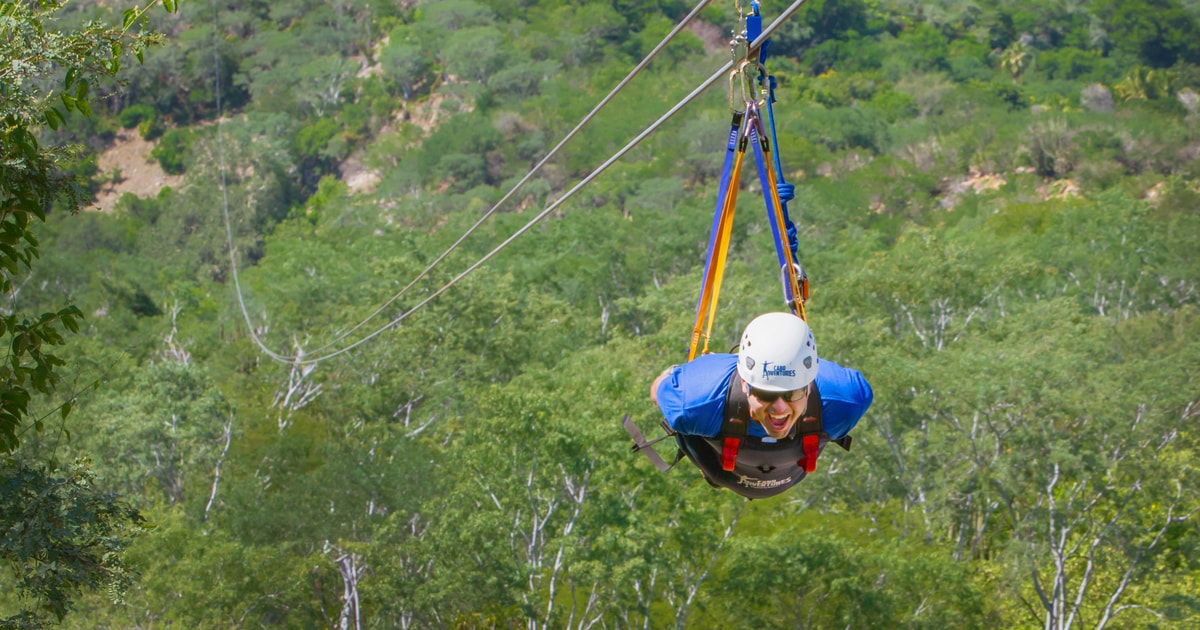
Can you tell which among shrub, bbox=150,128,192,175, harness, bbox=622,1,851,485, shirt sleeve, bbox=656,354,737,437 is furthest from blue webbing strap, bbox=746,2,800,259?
shrub, bbox=150,128,192,175

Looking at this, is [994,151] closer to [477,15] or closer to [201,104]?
[477,15]

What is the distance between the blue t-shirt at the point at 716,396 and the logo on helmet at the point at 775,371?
32 centimetres

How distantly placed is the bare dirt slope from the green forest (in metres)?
20.7

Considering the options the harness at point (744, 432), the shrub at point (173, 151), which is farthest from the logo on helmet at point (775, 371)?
the shrub at point (173, 151)

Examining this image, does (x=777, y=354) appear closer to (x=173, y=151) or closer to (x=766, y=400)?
(x=766, y=400)

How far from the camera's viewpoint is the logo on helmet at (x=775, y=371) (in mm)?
6699

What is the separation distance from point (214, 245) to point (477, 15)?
5044cm

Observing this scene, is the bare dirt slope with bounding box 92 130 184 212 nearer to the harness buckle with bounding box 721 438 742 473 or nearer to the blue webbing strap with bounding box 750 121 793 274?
the blue webbing strap with bounding box 750 121 793 274

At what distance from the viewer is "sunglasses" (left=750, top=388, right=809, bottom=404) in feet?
22.4

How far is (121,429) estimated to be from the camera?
105ft

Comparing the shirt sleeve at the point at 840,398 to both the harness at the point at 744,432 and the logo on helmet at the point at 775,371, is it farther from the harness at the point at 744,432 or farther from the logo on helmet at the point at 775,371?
the logo on helmet at the point at 775,371

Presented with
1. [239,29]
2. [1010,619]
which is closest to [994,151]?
[1010,619]

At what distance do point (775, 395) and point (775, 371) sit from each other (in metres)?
0.17

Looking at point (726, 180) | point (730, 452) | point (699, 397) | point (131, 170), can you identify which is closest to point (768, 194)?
point (726, 180)
